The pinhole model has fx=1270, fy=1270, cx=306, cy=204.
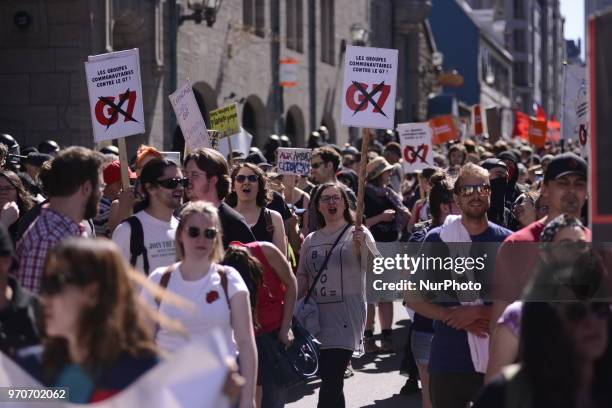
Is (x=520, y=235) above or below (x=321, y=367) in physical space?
above

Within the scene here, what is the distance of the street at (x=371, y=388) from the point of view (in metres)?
9.20

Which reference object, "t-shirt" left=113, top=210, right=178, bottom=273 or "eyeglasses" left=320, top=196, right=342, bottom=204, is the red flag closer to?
"eyeglasses" left=320, top=196, right=342, bottom=204

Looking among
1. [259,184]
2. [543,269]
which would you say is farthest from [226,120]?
[543,269]

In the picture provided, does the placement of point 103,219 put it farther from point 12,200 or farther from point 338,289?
point 338,289

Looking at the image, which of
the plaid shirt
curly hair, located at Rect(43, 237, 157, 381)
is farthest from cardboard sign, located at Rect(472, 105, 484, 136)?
curly hair, located at Rect(43, 237, 157, 381)

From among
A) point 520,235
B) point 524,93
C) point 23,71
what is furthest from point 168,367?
point 524,93

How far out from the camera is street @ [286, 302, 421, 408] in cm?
920

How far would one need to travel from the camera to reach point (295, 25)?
29.5 metres

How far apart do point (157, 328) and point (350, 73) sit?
5.35 metres

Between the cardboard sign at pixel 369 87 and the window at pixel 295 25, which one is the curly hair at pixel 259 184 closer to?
the cardboard sign at pixel 369 87

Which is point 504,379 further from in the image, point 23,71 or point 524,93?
point 524,93

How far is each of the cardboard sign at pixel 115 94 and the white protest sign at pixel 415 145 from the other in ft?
22.5

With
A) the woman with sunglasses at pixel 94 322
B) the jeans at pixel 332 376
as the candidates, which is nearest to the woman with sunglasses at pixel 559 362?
the woman with sunglasses at pixel 94 322

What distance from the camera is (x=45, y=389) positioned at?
12.3ft
